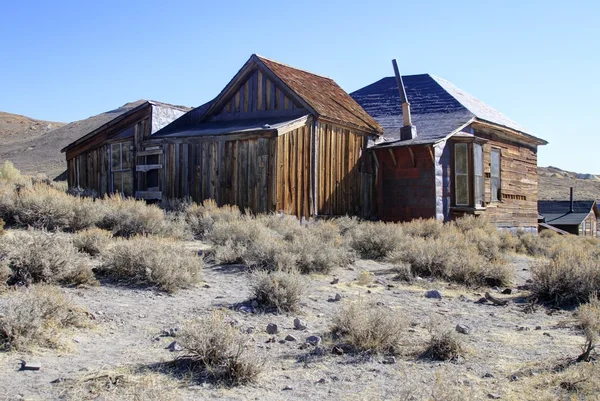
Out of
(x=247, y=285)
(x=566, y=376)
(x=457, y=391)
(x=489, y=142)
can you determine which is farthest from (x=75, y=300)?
(x=489, y=142)

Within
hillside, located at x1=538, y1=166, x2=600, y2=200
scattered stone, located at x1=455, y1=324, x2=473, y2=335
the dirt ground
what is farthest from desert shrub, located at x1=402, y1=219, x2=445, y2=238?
hillside, located at x1=538, y1=166, x2=600, y2=200

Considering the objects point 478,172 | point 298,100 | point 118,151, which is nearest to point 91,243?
point 298,100

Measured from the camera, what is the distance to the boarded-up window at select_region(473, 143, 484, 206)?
1568cm

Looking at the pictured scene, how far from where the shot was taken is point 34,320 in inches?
171

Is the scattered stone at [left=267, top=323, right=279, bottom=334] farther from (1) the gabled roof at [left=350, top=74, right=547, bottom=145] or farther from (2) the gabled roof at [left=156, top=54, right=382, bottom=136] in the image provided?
(1) the gabled roof at [left=350, top=74, right=547, bottom=145]

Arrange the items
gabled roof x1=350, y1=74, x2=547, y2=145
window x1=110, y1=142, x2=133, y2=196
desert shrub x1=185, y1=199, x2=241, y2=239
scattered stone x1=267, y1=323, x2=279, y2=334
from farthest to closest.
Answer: gabled roof x1=350, y1=74, x2=547, y2=145 → window x1=110, y1=142, x2=133, y2=196 → desert shrub x1=185, y1=199, x2=241, y2=239 → scattered stone x1=267, y1=323, x2=279, y2=334

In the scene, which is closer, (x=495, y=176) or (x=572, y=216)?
(x=495, y=176)

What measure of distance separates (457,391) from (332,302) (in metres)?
2.84

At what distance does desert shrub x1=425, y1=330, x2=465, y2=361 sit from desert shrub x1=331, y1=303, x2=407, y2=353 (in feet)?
0.98

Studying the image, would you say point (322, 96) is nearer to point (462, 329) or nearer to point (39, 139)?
point (462, 329)

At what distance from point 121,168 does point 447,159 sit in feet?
30.1

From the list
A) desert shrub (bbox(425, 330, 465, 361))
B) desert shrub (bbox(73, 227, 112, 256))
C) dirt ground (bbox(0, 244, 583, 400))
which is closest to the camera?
dirt ground (bbox(0, 244, 583, 400))

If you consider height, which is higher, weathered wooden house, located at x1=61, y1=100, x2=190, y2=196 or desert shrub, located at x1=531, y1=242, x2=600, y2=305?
weathered wooden house, located at x1=61, y1=100, x2=190, y2=196

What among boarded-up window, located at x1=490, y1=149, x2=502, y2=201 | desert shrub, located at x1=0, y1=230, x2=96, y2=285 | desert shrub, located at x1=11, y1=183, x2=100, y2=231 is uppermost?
boarded-up window, located at x1=490, y1=149, x2=502, y2=201
